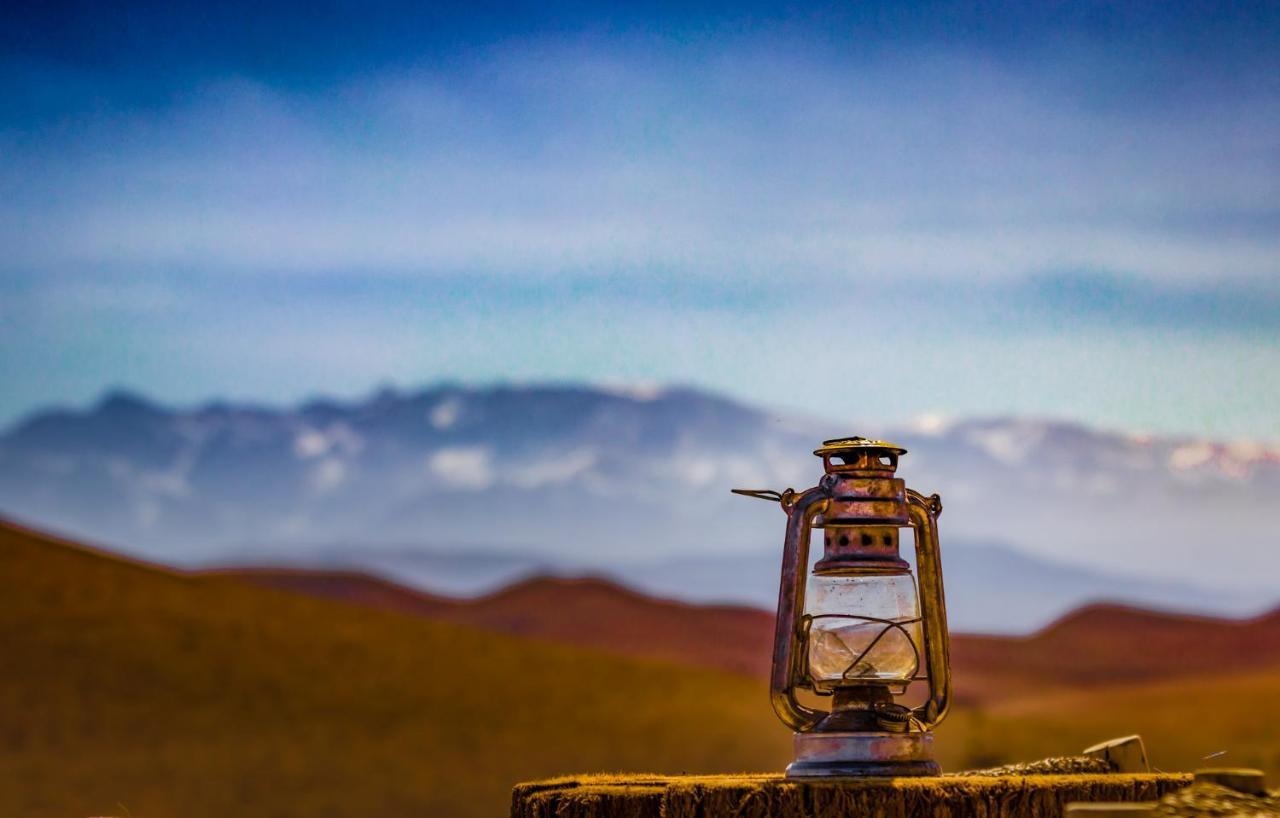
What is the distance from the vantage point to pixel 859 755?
A: 19.8 ft

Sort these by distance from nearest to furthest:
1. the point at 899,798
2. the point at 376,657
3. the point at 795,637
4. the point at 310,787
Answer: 1. the point at 899,798
2. the point at 795,637
3. the point at 310,787
4. the point at 376,657

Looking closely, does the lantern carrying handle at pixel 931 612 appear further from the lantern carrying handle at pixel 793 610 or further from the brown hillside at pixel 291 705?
the brown hillside at pixel 291 705

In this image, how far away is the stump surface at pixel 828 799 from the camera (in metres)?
5.76

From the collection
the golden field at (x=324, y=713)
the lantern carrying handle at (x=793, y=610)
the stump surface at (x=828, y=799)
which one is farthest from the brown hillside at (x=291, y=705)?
the stump surface at (x=828, y=799)

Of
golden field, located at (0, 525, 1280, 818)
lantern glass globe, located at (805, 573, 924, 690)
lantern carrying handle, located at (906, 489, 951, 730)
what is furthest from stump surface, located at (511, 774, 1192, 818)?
golden field, located at (0, 525, 1280, 818)

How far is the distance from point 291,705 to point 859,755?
20.2 meters

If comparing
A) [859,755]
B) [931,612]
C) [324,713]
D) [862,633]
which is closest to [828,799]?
[859,755]

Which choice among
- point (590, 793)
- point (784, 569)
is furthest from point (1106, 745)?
point (590, 793)

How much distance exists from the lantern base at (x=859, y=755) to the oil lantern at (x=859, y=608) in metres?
0.03

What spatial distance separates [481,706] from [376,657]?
2106 millimetres

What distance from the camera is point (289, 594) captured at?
29.4 metres

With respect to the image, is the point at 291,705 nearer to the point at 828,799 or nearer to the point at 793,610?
the point at 793,610

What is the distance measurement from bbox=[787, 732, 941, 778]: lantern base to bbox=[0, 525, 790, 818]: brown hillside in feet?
55.3

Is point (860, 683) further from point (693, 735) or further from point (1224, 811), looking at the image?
point (693, 735)
